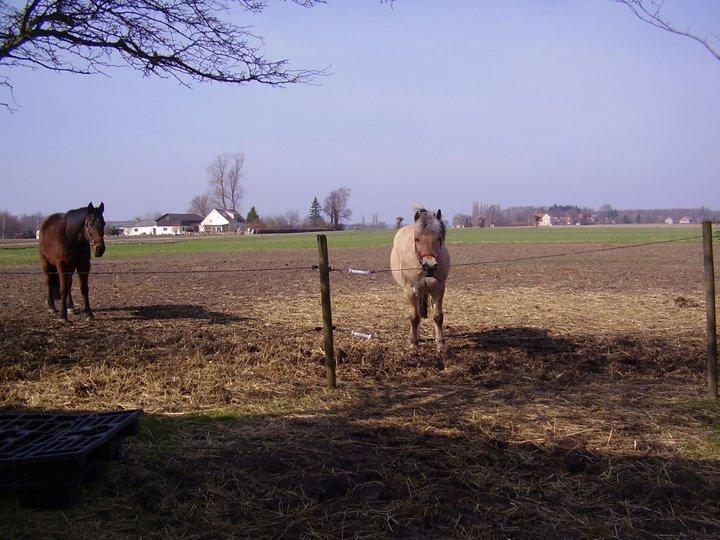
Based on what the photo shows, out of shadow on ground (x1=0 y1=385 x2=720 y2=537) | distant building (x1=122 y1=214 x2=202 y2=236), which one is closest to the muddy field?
shadow on ground (x1=0 y1=385 x2=720 y2=537)

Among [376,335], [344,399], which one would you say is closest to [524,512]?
[344,399]

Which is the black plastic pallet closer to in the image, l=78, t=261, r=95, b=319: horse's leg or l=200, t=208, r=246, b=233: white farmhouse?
l=78, t=261, r=95, b=319: horse's leg

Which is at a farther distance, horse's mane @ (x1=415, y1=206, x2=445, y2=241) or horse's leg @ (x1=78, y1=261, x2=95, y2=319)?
horse's leg @ (x1=78, y1=261, x2=95, y2=319)

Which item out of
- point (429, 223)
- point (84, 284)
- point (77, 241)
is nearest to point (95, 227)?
point (77, 241)

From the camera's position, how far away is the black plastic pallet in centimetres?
358

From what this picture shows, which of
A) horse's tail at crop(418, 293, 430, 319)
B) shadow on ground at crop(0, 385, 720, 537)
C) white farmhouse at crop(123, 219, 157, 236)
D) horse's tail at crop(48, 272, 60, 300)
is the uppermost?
white farmhouse at crop(123, 219, 157, 236)

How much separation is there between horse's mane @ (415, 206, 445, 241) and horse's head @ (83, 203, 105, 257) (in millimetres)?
6242

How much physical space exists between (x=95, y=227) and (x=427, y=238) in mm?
6622

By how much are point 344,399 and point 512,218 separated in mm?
165745

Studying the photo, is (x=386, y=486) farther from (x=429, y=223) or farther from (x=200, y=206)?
(x=200, y=206)

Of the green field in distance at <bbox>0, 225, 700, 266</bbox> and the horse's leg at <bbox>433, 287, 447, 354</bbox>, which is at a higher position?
the green field in distance at <bbox>0, 225, 700, 266</bbox>

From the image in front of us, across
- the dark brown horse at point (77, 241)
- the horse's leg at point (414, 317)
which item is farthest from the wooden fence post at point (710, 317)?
the dark brown horse at point (77, 241)

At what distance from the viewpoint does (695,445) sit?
437 centimetres

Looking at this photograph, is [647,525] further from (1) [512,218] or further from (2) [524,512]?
(1) [512,218]
